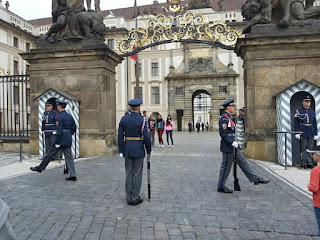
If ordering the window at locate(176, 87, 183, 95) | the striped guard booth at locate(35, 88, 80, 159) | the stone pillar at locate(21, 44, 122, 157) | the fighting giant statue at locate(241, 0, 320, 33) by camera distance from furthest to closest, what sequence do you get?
the window at locate(176, 87, 183, 95) → the stone pillar at locate(21, 44, 122, 157) → the striped guard booth at locate(35, 88, 80, 159) → the fighting giant statue at locate(241, 0, 320, 33)

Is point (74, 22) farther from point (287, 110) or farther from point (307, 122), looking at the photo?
point (307, 122)

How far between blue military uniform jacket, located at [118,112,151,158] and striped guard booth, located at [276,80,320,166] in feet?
16.8

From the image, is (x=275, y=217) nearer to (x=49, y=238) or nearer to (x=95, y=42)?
(x=49, y=238)

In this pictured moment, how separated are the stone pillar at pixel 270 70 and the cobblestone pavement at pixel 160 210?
2.79 meters

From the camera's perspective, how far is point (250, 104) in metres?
10.0

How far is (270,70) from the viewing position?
994cm

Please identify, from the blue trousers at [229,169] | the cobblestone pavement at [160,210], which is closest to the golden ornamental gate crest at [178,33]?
the cobblestone pavement at [160,210]

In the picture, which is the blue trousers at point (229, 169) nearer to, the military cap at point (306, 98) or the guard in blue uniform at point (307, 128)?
the guard in blue uniform at point (307, 128)

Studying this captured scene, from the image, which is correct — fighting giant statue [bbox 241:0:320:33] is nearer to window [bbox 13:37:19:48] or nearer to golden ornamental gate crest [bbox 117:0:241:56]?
golden ornamental gate crest [bbox 117:0:241:56]

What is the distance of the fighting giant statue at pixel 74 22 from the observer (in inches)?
448

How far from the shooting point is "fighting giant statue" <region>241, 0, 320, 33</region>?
392 inches

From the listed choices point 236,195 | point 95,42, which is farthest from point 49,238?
point 95,42

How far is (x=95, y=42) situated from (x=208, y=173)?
6.44 metres

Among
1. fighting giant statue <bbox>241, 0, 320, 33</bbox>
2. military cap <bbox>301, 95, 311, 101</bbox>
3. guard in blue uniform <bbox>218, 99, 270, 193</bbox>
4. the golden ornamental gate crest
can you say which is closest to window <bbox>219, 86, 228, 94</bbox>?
the golden ornamental gate crest
